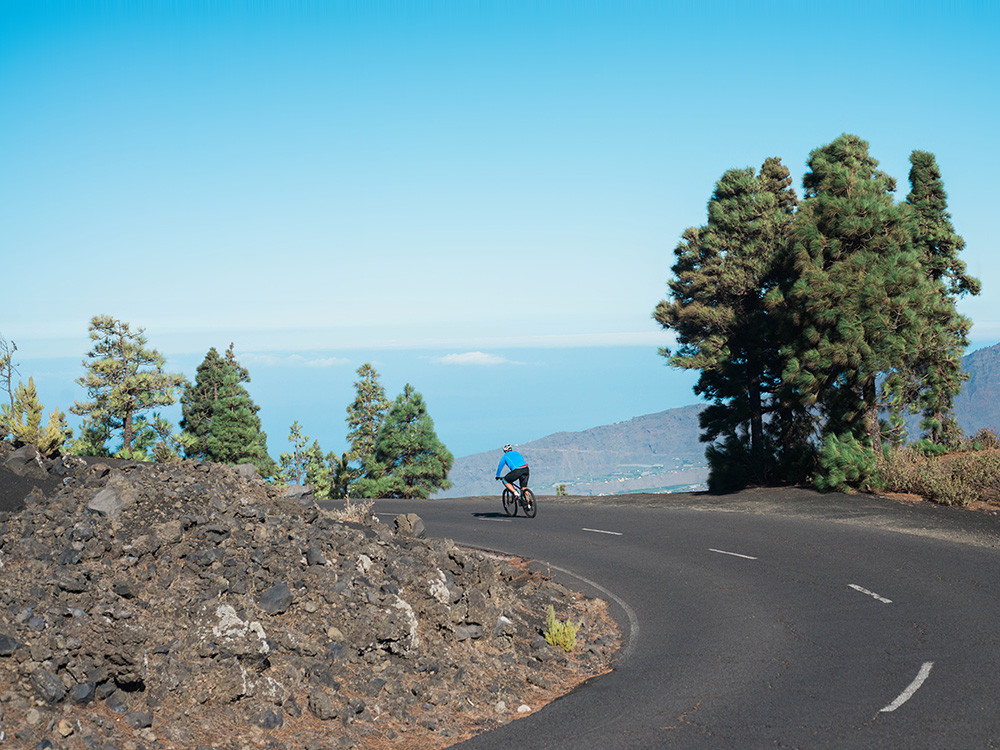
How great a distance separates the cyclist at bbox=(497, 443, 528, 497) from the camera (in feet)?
77.3

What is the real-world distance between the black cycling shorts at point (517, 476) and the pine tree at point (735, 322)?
10507mm

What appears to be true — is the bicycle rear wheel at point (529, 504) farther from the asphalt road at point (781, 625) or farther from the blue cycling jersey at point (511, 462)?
the blue cycling jersey at point (511, 462)

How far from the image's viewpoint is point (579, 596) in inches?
587

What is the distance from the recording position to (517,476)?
23672 millimetres

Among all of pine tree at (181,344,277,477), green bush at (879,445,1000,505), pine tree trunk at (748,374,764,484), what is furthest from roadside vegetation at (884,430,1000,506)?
pine tree at (181,344,277,477)

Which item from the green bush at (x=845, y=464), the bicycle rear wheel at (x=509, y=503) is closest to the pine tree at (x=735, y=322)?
the green bush at (x=845, y=464)

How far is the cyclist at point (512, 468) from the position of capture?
23.6 metres

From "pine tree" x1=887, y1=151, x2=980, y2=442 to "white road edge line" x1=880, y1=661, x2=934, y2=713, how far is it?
1895 centimetres

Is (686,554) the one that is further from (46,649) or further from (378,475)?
(378,475)

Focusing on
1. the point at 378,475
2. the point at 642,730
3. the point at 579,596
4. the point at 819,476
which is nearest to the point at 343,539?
the point at 579,596


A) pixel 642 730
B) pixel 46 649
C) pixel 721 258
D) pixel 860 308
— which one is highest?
pixel 721 258

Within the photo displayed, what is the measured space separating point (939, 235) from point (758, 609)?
27.6 meters

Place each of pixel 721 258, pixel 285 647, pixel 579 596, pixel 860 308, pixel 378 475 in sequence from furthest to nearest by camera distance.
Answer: pixel 378 475
pixel 721 258
pixel 860 308
pixel 579 596
pixel 285 647

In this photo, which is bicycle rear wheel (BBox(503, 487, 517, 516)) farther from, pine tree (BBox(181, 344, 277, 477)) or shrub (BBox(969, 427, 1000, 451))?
pine tree (BBox(181, 344, 277, 477))
